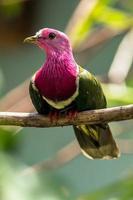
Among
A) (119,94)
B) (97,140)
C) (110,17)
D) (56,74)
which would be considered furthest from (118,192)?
(110,17)

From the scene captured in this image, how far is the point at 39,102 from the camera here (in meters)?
1.90

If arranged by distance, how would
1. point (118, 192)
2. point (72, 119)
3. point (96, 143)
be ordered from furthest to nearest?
point (96, 143) < point (118, 192) < point (72, 119)

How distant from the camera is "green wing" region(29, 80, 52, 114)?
1894mm

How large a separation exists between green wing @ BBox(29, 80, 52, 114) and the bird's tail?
0.22m

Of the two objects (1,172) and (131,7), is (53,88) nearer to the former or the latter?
(1,172)

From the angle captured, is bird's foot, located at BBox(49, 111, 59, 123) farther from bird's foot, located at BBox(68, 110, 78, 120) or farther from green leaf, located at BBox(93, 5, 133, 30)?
green leaf, located at BBox(93, 5, 133, 30)

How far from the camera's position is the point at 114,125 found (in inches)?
111

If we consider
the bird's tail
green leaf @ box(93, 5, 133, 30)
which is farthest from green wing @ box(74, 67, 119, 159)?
green leaf @ box(93, 5, 133, 30)

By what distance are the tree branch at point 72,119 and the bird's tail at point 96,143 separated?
238 millimetres

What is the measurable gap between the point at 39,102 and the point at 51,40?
0.17 metres

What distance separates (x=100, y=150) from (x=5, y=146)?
43 centimetres

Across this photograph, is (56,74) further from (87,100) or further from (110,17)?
(110,17)

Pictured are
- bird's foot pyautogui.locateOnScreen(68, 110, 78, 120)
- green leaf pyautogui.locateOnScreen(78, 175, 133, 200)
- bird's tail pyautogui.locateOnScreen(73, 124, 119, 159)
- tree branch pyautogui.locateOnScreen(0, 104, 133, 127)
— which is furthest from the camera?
bird's tail pyautogui.locateOnScreen(73, 124, 119, 159)

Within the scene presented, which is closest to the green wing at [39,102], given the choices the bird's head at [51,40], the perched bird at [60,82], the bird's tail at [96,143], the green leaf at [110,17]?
the perched bird at [60,82]
